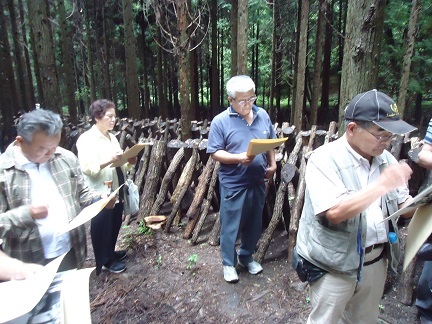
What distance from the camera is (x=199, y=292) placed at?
3.38 m

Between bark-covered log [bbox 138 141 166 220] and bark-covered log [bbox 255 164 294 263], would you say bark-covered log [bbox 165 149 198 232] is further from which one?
bark-covered log [bbox 255 164 294 263]

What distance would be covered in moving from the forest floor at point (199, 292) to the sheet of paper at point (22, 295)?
1.89m

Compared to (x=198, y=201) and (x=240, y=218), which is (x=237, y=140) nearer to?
(x=240, y=218)

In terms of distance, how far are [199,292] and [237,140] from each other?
1644 millimetres

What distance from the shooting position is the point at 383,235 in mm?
1827

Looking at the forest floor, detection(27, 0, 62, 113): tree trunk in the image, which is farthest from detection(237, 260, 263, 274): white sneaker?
detection(27, 0, 62, 113): tree trunk

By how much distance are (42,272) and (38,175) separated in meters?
0.84

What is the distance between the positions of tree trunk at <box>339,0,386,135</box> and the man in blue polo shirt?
0.92 metres

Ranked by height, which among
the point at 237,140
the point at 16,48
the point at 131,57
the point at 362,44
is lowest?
the point at 237,140

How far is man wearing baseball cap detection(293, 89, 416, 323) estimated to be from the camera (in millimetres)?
1608

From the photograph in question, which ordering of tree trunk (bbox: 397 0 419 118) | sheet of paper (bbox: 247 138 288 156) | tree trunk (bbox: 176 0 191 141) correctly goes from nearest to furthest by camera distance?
sheet of paper (bbox: 247 138 288 156), tree trunk (bbox: 176 0 191 141), tree trunk (bbox: 397 0 419 118)

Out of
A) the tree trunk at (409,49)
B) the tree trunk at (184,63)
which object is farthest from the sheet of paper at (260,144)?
the tree trunk at (409,49)

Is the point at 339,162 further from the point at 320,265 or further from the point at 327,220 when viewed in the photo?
the point at 320,265

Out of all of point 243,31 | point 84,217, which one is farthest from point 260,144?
point 243,31
